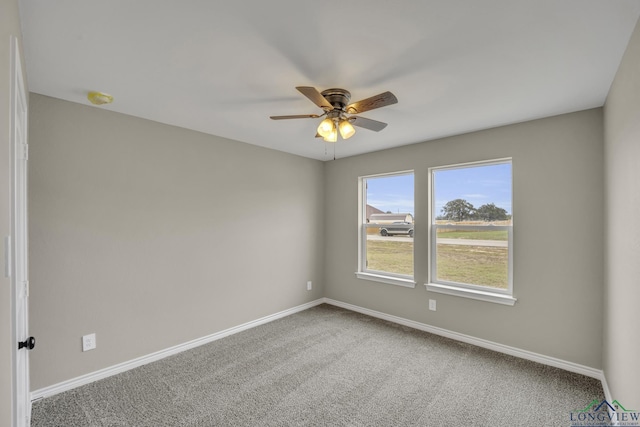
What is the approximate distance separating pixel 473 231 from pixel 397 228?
98 centimetres

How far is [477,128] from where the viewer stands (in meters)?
3.21

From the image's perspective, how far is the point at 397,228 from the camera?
13.5ft

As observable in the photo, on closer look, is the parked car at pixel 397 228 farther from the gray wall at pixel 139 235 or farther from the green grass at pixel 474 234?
the gray wall at pixel 139 235

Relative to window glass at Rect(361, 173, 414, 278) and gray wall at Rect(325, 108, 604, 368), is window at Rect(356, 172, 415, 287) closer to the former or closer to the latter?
window glass at Rect(361, 173, 414, 278)

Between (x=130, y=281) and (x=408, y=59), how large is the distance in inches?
117

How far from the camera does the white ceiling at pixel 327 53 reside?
4.74ft

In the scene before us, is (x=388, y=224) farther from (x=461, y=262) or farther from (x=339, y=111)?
(x=339, y=111)

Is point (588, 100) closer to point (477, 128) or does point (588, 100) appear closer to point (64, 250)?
point (477, 128)

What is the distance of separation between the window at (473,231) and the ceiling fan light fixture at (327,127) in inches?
78.2

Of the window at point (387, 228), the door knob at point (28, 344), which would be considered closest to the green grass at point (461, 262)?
the window at point (387, 228)

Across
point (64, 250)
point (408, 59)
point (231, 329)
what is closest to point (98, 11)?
point (408, 59)

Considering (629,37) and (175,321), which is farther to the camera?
(175,321)

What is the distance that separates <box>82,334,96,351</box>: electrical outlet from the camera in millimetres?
2516

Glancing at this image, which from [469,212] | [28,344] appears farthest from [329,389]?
[469,212]
